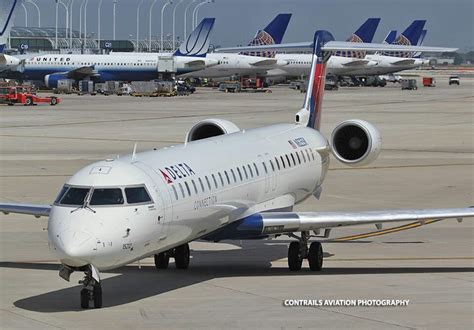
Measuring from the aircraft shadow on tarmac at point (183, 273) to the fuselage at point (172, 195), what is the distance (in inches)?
39.7

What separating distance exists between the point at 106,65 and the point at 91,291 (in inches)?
3950

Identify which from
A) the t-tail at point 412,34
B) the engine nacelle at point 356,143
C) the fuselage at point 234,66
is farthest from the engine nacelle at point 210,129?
the t-tail at point 412,34

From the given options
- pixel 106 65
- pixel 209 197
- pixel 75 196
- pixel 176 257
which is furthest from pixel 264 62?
pixel 75 196

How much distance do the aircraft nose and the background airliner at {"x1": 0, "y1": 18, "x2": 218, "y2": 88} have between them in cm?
9610

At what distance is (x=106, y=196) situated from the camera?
17312mm

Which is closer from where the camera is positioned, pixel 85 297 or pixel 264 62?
pixel 85 297

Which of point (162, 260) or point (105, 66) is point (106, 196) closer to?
point (162, 260)

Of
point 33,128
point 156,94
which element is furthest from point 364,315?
point 156,94

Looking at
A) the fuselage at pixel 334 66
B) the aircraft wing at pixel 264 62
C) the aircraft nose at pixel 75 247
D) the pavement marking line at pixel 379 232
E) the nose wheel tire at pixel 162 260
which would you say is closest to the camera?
the aircraft nose at pixel 75 247

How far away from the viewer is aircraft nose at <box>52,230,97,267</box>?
54.0 ft

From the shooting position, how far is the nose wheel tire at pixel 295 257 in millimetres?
21422

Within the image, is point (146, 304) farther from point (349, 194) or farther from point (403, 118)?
point (403, 118)

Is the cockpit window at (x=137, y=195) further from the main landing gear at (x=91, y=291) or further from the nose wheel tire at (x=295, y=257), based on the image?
the nose wheel tire at (x=295, y=257)

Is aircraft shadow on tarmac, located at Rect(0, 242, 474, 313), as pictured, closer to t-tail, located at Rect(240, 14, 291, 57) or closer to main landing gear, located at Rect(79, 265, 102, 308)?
main landing gear, located at Rect(79, 265, 102, 308)
